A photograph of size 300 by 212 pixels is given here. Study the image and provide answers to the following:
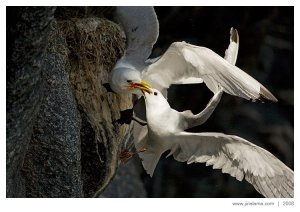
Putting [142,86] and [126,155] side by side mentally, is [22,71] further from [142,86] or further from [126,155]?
[126,155]

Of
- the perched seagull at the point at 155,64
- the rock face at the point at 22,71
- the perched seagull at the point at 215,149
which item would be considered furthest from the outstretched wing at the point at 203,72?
the rock face at the point at 22,71

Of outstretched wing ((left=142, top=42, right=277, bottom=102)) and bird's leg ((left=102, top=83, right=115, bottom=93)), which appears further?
bird's leg ((left=102, top=83, right=115, bottom=93))

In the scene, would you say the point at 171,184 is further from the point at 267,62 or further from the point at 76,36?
the point at 76,36

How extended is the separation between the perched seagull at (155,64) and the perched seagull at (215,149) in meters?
0.08

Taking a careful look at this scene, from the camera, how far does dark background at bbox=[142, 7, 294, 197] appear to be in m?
6.09

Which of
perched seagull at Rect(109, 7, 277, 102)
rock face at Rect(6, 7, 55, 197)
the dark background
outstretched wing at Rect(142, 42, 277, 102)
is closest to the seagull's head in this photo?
perched seagull at Rect(109, 7, 277, 102)

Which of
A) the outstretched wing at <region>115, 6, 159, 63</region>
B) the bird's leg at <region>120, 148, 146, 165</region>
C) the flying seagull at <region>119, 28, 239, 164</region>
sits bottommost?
the bird's leg at <region>120, 148, 146, 165</region>

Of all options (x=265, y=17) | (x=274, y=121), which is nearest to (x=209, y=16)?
(x=265, y=17)

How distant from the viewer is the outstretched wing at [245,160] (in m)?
3.48

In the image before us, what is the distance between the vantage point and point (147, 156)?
3750 millimetres

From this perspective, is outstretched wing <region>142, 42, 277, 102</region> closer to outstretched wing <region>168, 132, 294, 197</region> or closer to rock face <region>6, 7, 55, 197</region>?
outstretched wing <region>168, 132, 294, 197</region>

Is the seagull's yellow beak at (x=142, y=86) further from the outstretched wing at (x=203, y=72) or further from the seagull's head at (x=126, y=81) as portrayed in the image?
the outstretched wing at (x=203, y=72)

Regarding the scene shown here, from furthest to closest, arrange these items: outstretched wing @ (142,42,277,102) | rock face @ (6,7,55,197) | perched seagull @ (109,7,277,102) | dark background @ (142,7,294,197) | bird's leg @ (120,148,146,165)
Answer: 1. dark background @ (142,7,294,197)
2. bird's leg @ (120,148,146,165)
3. perched seagull @ (109,7,277,102)
4. outstretched wing @ (142,42,277,102)
5. rock face @ (6,7,55,197)

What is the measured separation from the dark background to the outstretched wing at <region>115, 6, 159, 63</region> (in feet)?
7.70
